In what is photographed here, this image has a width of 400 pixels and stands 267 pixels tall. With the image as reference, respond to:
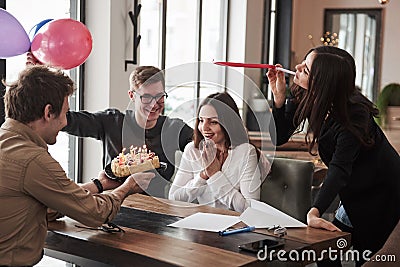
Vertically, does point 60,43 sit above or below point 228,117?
above

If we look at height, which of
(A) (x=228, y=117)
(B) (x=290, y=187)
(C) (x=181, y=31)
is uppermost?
(C) (x=181, y=31)

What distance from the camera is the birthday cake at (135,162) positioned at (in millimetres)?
2225

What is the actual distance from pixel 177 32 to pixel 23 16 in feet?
6.28

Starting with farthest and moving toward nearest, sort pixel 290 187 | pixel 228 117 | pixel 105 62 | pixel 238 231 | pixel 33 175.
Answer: pixel 105 62, pixel 290 187, pixel 228 117, pixel 238 231, pixel 33 175

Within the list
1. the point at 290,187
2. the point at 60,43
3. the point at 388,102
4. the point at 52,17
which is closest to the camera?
the point at 60,43

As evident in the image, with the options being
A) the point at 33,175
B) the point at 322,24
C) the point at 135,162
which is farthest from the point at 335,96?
the point at 322,24

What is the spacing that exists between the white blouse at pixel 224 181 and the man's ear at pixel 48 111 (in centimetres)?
64

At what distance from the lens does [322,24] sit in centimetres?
789

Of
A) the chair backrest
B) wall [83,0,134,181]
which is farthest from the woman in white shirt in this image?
wall [83,0,134,181]

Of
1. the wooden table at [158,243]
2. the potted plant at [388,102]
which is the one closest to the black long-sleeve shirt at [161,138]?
the wooden table at [158,243]

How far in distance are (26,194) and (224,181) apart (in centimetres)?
81

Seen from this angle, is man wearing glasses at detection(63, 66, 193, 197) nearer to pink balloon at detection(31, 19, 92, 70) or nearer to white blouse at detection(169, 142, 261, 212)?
white blouse at detection(169, 142, 261, 212)

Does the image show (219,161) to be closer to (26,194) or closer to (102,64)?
(26,194)

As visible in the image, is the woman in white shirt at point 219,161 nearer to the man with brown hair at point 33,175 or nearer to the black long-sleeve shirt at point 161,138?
the black long-sleeve shirt at point 161,138
